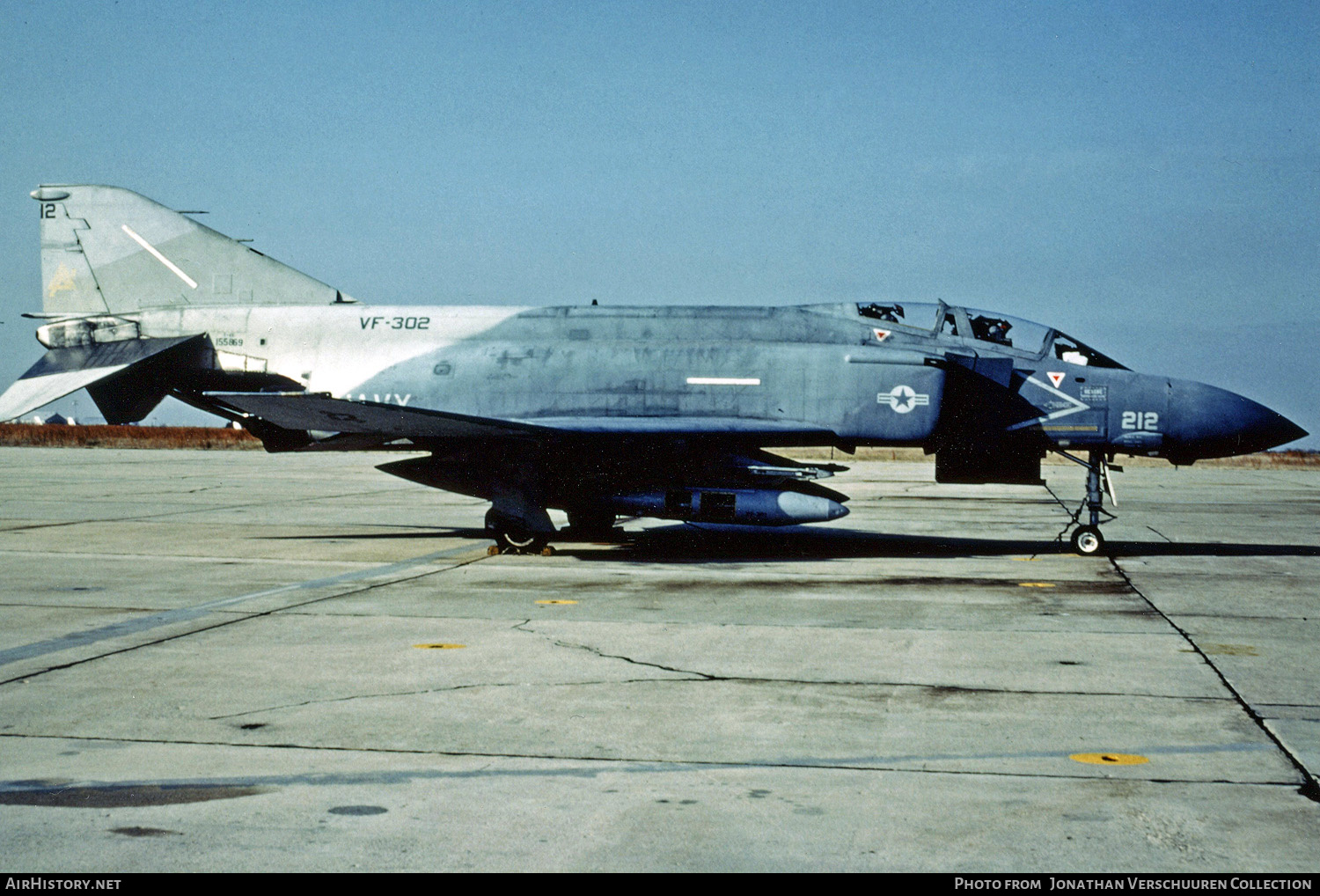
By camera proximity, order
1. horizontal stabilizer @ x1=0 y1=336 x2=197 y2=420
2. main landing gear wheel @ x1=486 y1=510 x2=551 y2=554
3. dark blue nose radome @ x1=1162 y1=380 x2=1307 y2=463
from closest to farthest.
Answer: dark blue nose radome @ x1=1162 y1=380 x2=1307 y2=463
main landing gear wheel @ x1=486 y1=510 x2=551 y2=554
horizontal stabilizer @ x1=0 y1=336 x2=197 y2=420

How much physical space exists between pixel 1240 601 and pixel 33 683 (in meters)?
10.1

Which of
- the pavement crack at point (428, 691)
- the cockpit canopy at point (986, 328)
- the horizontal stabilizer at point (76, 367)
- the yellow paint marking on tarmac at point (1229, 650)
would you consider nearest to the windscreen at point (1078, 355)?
the cockpit canopy at point (986, 328)

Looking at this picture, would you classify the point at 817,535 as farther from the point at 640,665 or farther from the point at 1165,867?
the point at 1165,867

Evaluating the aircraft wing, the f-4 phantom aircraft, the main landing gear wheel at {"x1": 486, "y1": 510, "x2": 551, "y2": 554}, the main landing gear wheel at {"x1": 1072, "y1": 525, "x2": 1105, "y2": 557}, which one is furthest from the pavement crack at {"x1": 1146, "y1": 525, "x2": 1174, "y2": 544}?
the main landing gear wheel at {"x1": 486, "y1": 510, "x2": 551, "y2": 554}

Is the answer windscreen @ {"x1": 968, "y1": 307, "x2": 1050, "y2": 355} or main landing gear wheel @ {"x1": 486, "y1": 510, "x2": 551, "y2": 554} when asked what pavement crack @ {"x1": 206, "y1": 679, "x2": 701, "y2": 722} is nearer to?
main landing gear wheel @ {"x1": 486, "y1": 510, "x2": 551, "y2": 554}

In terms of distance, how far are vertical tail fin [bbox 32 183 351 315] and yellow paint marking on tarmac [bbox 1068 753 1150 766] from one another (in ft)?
43.4

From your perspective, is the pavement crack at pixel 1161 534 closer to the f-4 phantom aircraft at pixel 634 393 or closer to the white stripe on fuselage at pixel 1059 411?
the f-4 phantom aircraft at pixel 634 393

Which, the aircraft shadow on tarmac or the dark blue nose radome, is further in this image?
the aircraft shadow on tarmac

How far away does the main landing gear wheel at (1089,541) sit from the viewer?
555 inches

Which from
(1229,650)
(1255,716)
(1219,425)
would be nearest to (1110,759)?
(1255,716)

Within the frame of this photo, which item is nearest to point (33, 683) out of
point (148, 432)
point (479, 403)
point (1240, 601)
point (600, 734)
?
point (600, 734)

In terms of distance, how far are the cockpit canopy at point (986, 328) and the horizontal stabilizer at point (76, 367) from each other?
9.64 m

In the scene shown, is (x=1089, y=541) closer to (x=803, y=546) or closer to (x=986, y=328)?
(x=986, y=328)

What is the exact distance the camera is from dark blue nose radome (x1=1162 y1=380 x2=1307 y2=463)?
43.7 feet
